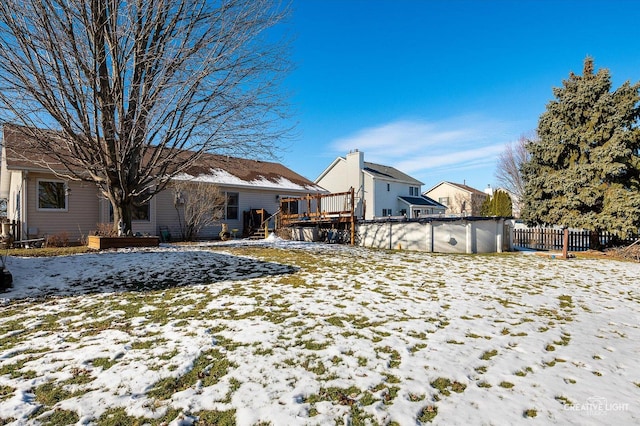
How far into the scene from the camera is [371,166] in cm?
3055

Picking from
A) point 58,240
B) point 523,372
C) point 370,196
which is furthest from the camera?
point 370,196

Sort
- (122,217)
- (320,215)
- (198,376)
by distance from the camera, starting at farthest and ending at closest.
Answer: (320,215), (122,217), (198,376)

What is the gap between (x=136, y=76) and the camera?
836cm

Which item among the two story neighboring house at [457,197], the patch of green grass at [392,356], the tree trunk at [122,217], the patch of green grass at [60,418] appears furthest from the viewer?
the two story neighboring house at [457,197]

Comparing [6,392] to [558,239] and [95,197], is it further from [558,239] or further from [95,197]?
[558,239]

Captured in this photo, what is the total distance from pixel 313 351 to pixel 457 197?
3911 cm

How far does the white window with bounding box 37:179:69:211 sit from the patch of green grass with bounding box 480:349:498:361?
47.4ft

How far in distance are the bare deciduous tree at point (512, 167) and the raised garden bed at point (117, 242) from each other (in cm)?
2889

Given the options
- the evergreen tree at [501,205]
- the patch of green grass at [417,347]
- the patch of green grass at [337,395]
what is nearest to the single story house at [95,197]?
the patch of green grass at [417,347]

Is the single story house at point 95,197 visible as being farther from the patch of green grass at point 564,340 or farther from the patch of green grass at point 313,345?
the patch of green grass at point 564,340

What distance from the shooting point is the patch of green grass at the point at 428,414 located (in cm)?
207

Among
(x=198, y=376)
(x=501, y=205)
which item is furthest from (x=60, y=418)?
(x=501, y=205)

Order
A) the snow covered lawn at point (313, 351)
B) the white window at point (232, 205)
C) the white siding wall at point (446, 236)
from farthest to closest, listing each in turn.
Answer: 1. the white window at point (232, 205)
2. the white siding wall at point (446, 236)
3. the snow covered lawn at point (313, 351)

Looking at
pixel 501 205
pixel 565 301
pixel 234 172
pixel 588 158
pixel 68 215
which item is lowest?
pixel 565 301
